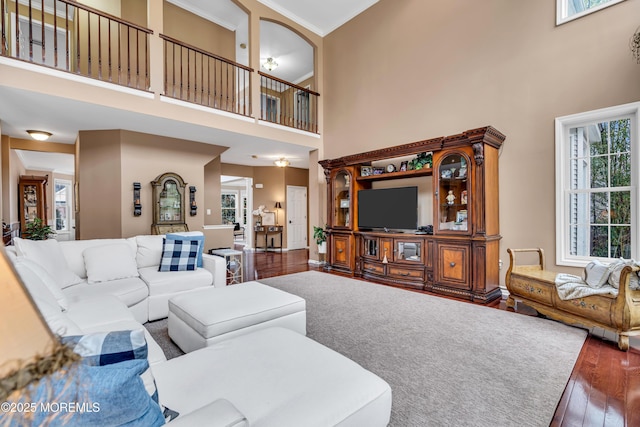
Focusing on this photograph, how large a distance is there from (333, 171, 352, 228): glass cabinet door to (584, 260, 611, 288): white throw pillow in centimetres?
334

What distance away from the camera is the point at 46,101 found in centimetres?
372

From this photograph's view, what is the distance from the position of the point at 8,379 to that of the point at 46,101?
4902 mm

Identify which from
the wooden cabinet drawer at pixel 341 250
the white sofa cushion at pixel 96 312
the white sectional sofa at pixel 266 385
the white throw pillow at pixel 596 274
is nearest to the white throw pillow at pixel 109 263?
the white sofa cushion at pixel 96 312

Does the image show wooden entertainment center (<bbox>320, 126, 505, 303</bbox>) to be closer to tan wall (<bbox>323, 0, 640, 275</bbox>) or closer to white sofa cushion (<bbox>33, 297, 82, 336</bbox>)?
tan wall (<bbox>323, 0, 640, 275</bbox>)

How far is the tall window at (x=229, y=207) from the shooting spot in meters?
13.3

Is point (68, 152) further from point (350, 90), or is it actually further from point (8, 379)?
point (8, 379)

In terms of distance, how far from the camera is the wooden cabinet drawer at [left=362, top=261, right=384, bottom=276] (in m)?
4.86

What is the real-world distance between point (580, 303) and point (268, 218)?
719 centimetres

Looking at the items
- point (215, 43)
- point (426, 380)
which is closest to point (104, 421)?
point (426, 380)

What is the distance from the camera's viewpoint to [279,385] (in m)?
1.29

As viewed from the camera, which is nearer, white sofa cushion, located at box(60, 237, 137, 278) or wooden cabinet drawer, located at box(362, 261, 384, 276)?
white sofa cushion, located at box(60, 237, 137, 278)

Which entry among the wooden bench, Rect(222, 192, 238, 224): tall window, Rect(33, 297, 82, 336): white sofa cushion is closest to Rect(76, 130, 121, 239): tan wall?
Rect(33, 297, 82, 336): white sofa cushion

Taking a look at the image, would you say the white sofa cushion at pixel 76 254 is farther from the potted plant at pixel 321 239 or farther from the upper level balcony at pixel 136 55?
the potted plant at pixel 321 239

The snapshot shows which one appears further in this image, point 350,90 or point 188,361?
point 350,90
